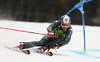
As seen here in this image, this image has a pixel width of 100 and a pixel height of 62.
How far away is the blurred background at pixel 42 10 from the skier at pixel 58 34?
4690 millimetres

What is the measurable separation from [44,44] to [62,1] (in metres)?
5.47

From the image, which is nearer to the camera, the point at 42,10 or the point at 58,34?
the point at 58,34

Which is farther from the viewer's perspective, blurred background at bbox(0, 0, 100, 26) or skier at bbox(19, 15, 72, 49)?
blurred background at bbox(0, 0, 100, 26)

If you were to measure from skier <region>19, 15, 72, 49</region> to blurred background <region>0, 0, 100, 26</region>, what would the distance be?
469cm

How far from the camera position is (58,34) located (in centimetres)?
446

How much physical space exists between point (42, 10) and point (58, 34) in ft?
16.2

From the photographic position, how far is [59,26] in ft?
15.5

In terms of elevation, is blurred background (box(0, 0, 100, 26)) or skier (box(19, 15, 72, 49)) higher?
blurred background (box(0, 0, 100, 26))

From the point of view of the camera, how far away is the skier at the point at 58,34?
4.26 metres

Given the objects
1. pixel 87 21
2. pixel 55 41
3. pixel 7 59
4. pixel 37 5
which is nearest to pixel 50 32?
pixel 55 41

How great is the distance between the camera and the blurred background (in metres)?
8.86

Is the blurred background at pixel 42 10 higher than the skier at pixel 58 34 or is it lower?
higher

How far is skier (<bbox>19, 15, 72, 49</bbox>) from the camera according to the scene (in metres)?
4.26

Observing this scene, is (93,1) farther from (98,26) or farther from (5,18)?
(5,18)
